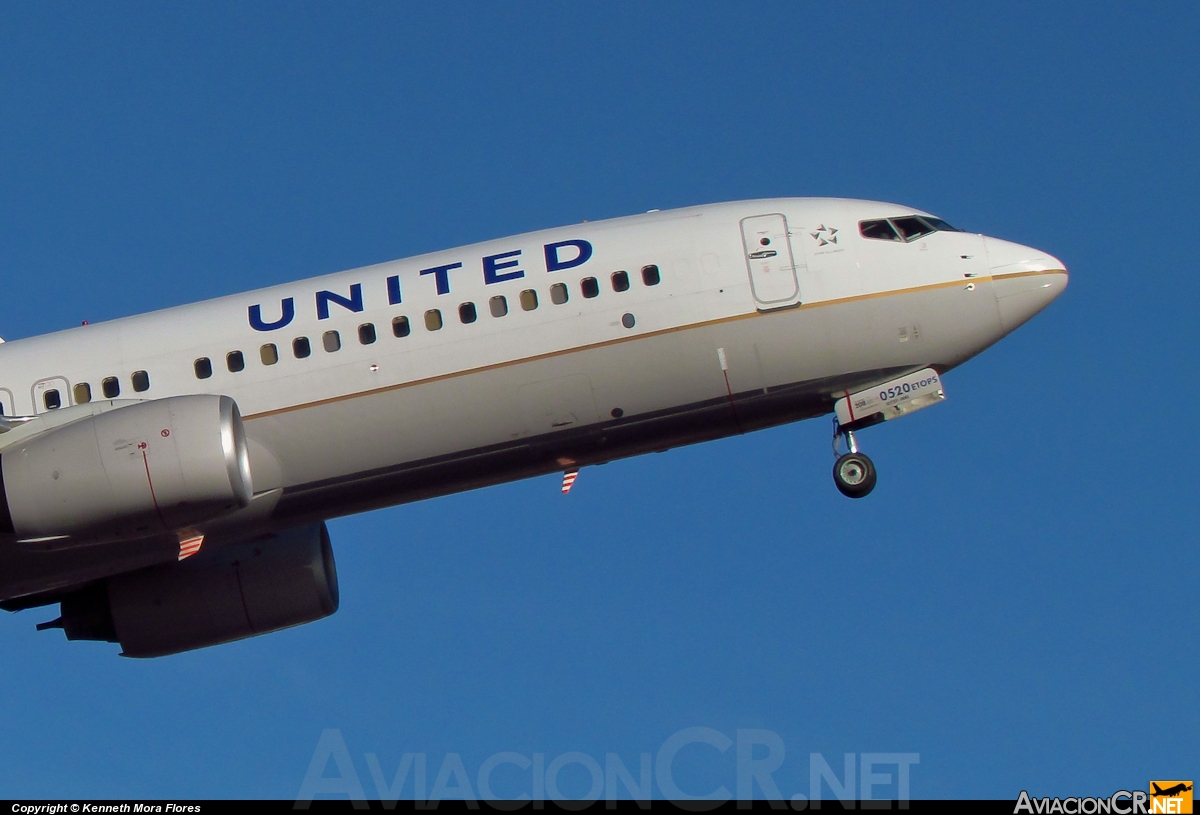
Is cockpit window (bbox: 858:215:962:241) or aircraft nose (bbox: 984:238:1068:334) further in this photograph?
cockpit window (bbox: 858:215:962:241)

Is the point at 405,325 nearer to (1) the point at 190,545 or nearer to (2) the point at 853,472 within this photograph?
(1) the point at 190,545

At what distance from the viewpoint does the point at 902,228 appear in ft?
109

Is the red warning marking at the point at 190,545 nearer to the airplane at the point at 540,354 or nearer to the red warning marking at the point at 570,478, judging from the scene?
the airplane at the point at 540,354

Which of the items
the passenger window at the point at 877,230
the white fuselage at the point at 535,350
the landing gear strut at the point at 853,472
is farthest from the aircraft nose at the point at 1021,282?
the landing gear strut at the point at 853,472

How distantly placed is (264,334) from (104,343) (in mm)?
3179

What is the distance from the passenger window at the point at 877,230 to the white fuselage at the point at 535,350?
14 centimetres

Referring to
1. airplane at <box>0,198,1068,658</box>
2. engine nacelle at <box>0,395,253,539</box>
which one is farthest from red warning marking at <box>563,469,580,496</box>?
engine nacelle at <box>0,395,253,539</box>

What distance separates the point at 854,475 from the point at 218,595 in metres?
12.5

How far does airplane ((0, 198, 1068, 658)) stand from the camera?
31469 millimetres

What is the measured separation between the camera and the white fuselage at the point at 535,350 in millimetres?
31469

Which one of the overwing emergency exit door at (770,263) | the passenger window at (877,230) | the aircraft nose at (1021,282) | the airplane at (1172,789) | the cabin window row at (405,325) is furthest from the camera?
the passenger window at (877,230)

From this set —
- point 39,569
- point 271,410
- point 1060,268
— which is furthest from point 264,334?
point 1060,268

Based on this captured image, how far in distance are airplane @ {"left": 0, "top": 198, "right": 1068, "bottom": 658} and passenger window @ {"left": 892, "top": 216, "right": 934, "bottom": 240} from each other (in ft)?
0.09

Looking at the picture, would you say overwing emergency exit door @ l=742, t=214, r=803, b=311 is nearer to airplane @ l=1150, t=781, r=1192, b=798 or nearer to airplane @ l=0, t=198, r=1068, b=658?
airplane @ l=0, t=198, r=1068, b=658
